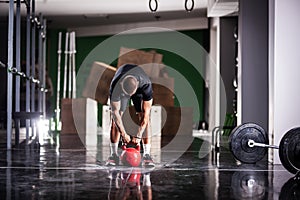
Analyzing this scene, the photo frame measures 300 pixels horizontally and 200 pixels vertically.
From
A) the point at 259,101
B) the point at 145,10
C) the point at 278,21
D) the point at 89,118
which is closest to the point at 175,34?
the point at 145,10

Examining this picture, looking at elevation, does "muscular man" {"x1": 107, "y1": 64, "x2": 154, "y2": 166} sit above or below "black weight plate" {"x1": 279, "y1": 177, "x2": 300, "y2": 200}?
above

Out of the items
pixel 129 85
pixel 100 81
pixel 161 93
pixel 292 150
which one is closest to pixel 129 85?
pixel 129 85

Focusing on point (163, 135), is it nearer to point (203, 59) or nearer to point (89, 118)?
point (89, 118)

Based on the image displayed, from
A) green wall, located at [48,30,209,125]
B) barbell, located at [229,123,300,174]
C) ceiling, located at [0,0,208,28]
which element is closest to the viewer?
barbell, located at [229,123,300,174]

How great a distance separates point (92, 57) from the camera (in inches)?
470

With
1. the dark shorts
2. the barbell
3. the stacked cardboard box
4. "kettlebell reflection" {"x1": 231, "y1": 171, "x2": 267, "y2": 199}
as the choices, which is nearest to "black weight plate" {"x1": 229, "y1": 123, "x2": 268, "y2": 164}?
the barbell

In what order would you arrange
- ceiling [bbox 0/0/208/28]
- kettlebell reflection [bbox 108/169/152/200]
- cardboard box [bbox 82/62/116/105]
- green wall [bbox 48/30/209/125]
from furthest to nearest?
1. green wall [bbox 48/30/209/125]
2. ceiling [bbox 0/0/208/28]
3. cardboard box [bbox 82/62/116/105]
4. kettlebell reflection [bbox 108/169/152/200]

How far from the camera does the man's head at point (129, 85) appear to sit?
8.78 feet

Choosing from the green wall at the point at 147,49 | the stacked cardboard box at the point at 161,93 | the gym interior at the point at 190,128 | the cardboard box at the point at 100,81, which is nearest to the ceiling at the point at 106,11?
the gym interior at the point at 190,128

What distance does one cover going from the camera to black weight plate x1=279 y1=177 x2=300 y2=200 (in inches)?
81.8

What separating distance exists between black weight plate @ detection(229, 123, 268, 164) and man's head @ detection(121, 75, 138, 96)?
0.81m

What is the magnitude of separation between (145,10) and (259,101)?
20.0 ft

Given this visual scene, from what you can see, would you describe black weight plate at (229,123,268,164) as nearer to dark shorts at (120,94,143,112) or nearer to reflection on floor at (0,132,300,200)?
reflection on floor at (0,132,300,200)

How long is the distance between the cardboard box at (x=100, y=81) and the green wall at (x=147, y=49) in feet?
7.72
